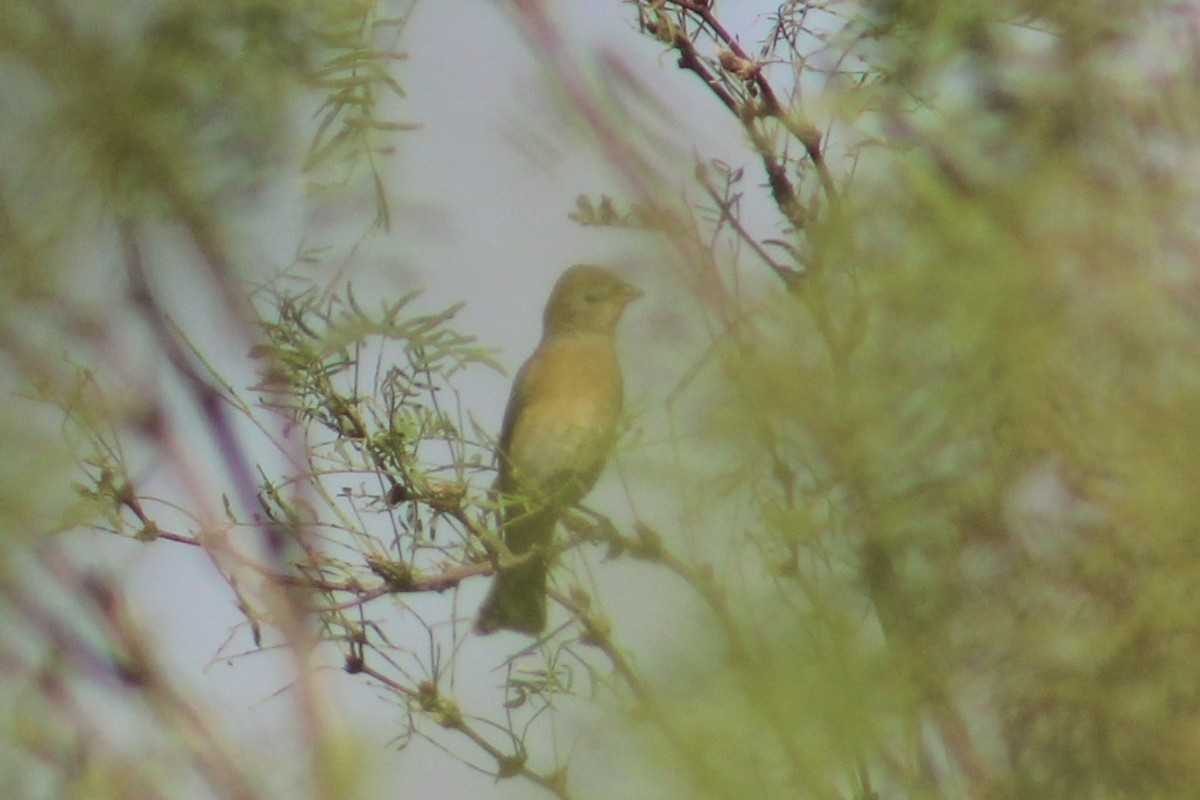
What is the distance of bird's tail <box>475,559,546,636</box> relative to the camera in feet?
1.75

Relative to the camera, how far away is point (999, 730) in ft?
1.22

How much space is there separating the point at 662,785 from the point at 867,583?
0.25 ft

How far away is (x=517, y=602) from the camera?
22.3 inches

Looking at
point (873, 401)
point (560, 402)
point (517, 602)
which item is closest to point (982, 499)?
point (873, 401)

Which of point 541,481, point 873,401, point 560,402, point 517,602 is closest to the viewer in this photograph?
point 873,401

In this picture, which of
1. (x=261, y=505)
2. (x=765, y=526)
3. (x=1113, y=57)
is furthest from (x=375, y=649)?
(x=1113, y=57)

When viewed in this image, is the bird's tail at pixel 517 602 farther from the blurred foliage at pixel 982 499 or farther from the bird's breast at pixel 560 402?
the blurred foliage at pixel 982 499

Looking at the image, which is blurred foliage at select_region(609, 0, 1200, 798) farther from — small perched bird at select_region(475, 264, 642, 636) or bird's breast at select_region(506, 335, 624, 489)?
bird's breast at select_region(506, 335, 624, 489)

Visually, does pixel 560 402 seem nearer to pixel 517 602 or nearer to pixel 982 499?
pixel 517 602

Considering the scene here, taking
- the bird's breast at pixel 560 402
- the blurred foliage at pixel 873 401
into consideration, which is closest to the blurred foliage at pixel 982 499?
the blurred foliage at pixel 873 401

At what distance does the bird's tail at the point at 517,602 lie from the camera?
1.75 ft

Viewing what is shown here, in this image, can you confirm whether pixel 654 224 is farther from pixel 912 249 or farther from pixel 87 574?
pixel 87 574

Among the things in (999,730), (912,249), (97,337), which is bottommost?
(999,730)

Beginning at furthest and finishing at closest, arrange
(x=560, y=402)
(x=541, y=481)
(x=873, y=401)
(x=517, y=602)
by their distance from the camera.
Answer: (x=560, y=402)
(x=541, y=481)
(x=517, y=602)
(x=873, y=401)
